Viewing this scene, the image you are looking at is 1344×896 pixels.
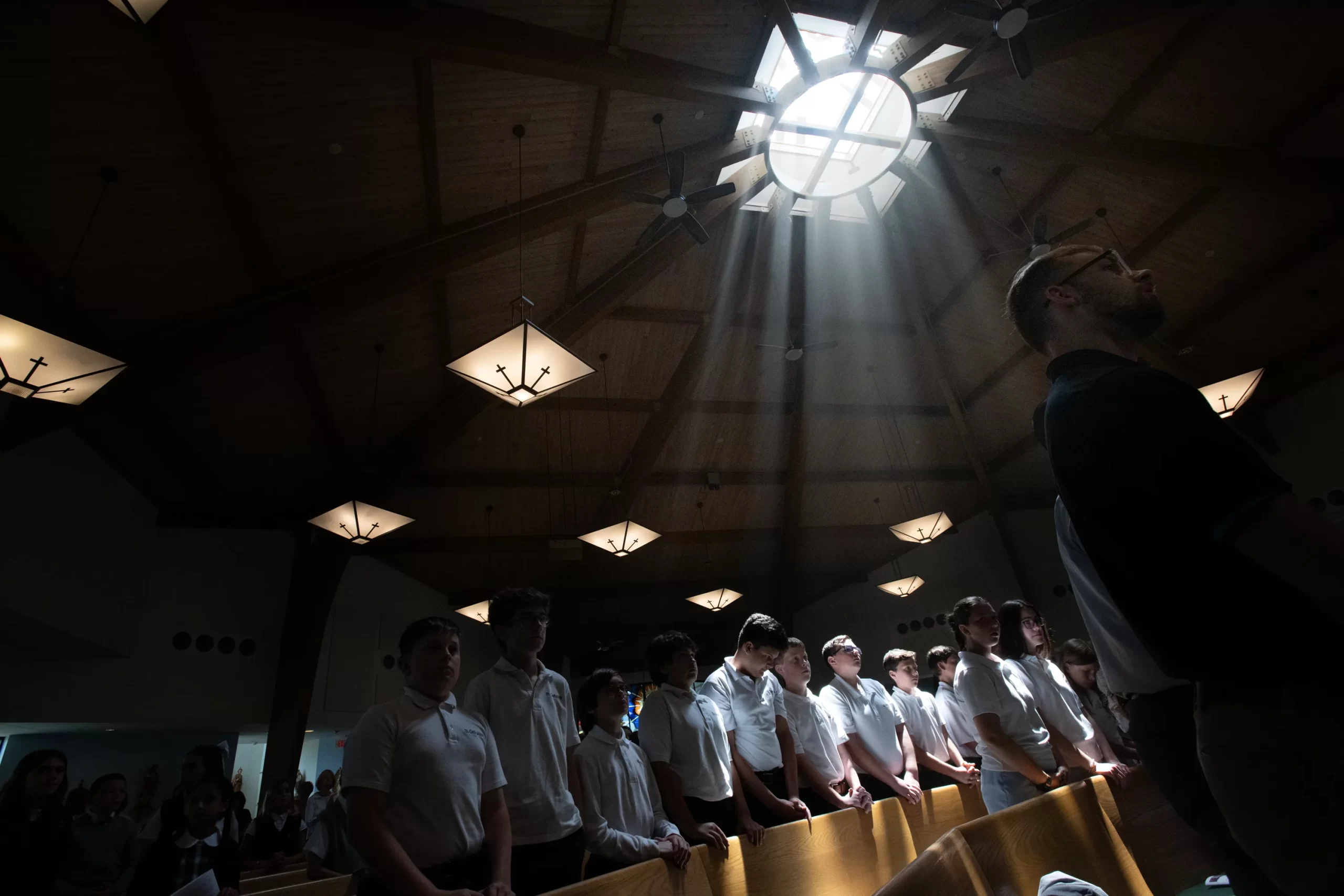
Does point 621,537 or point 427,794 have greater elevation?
point 621,537

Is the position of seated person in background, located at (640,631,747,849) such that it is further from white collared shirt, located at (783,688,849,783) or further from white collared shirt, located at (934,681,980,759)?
white collared shirt, located at (934,681,980,759)

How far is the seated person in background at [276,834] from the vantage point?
6.84 meters

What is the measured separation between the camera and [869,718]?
4191mm

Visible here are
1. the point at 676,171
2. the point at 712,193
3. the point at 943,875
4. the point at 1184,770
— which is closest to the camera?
the point at 943,875

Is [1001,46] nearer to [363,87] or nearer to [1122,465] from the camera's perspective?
[363,87]

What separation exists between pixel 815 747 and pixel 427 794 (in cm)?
253

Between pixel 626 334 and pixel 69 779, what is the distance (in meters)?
11.0

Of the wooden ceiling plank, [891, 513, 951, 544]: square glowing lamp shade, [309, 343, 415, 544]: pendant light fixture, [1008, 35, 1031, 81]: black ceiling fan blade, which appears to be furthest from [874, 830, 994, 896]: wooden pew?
[891, 513, 951, 544]: square glowing lamp shade

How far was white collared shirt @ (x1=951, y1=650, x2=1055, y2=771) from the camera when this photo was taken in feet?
10.1

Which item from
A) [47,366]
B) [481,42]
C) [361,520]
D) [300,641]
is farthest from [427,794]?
[300,641]

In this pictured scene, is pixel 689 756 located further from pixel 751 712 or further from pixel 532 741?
pixel 532 741

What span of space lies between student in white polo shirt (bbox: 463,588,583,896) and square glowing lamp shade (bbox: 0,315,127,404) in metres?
3.85

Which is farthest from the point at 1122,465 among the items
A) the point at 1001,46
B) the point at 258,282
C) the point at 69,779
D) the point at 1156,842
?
the point at 69,779

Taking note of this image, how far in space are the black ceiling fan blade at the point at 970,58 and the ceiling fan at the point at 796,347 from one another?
12.4 feet
